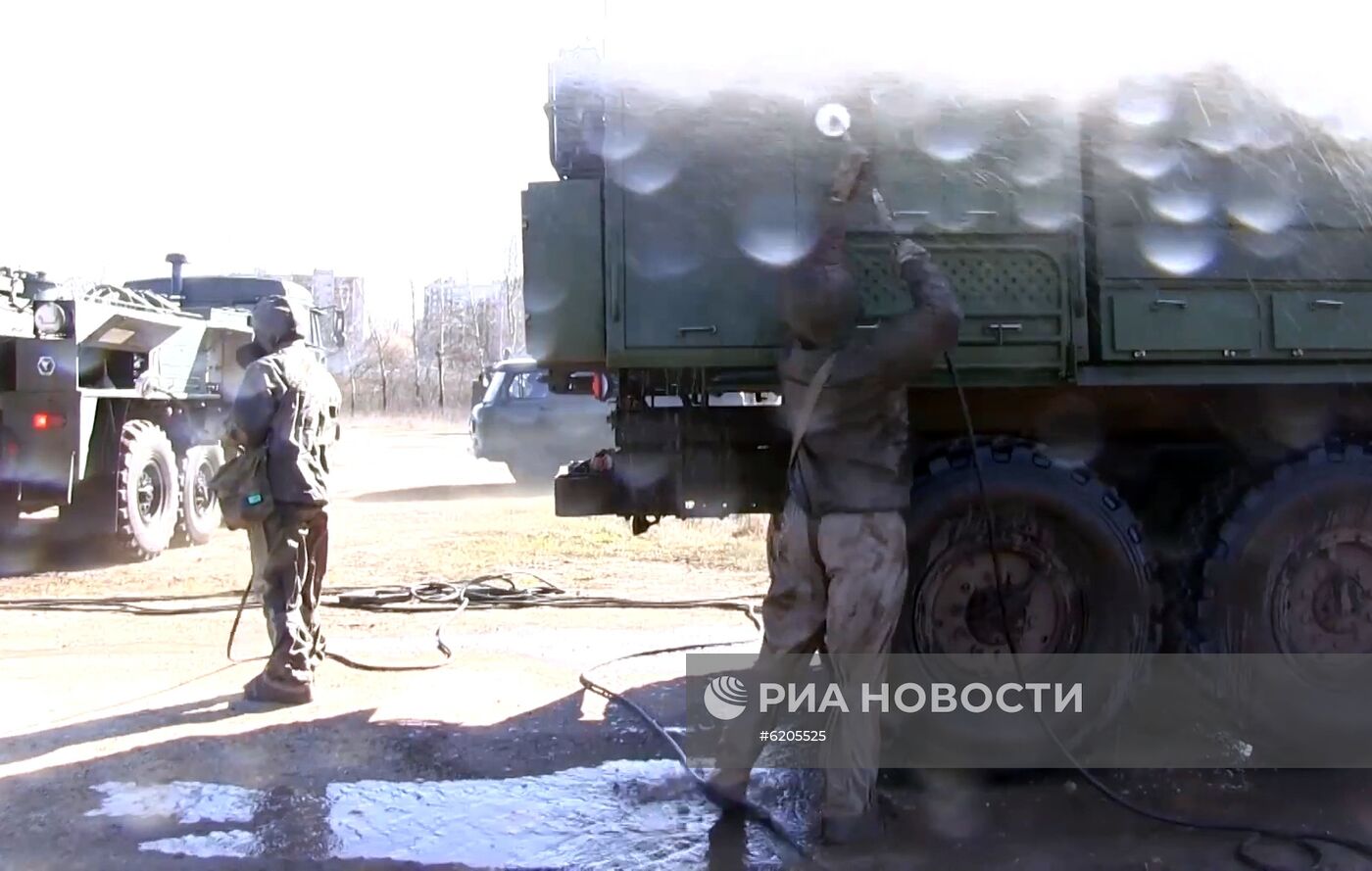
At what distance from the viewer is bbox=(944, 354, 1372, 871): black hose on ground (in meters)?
3.80

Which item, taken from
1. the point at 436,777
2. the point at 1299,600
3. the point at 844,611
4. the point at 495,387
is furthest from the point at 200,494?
the point at 1299,600

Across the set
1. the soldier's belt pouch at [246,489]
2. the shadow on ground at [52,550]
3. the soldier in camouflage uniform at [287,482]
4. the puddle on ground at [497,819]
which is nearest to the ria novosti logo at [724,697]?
the puddle on ground at [497,819]

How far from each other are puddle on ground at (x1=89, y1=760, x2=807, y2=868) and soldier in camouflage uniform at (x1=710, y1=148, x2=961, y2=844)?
41 centimetres

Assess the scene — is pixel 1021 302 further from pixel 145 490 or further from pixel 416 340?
pixel 416 340

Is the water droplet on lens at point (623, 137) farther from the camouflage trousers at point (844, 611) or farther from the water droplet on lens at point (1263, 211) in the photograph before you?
the water droplet on lens at point (1263, 211)

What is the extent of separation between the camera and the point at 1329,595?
4629mm

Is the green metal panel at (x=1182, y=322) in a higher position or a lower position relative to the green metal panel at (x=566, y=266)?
lower

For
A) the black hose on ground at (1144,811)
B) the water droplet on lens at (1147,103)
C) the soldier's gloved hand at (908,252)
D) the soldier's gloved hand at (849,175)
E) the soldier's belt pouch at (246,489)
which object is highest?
the water droplet on lens at (1147,103)

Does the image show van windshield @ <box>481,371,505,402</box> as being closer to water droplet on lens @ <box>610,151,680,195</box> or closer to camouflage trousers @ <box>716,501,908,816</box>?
water droplet on lens @ <box>610,151,680,195</box>

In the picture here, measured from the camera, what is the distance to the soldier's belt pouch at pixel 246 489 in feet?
17.4

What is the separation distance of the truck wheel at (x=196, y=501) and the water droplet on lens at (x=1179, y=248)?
866cm

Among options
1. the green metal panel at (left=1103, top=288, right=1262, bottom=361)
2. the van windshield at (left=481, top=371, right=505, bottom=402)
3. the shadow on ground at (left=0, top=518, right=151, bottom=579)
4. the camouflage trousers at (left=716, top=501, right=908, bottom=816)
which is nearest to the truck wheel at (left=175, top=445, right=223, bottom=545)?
the shadow on ground at (left=0, top=518, right=151, bottom=579)

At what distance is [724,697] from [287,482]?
81.0 inches

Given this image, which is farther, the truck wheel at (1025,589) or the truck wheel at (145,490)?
the truck wheel at (145,490)
